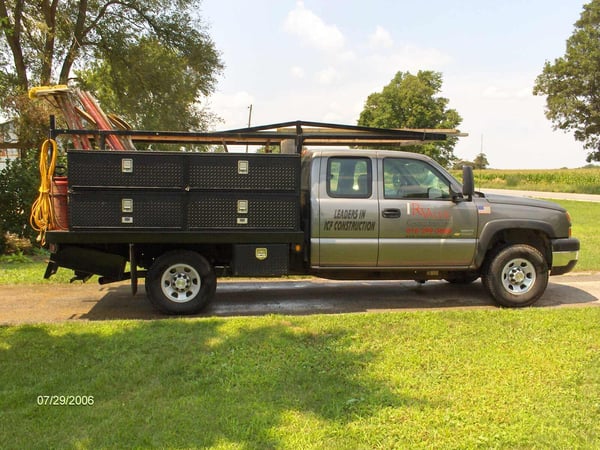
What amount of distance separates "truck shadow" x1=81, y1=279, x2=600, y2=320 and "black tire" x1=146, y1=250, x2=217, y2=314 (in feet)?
0.64

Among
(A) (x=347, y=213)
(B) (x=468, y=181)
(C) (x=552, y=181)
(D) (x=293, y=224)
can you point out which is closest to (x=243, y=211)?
(D) (x=293, y=224)

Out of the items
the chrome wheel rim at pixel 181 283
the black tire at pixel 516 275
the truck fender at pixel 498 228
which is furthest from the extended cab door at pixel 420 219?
the chrome wheel rim at pixel 181 283

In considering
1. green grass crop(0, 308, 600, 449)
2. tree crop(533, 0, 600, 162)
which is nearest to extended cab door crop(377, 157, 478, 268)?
green grass crop(0, 308, 600, 449)

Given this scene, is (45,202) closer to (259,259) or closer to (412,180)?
(259,259)

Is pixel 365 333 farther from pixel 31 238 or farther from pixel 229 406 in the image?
pixel 31 238

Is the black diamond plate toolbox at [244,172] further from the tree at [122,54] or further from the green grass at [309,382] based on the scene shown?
the tree at [122,54]

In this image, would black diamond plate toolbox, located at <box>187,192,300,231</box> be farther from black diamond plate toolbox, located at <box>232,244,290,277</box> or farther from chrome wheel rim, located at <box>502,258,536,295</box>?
chrome wheel rim, located at <box>502,258,536,295</box>

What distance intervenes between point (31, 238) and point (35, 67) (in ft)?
29.6

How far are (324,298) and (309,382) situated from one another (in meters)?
3.27

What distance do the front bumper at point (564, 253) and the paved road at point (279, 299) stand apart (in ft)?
1.78

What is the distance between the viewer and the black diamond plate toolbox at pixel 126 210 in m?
5.66

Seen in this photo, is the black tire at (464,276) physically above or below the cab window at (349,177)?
below

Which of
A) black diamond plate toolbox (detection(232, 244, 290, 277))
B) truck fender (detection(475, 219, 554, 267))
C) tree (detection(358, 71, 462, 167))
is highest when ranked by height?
tree (detection(358, 71, 462, 167))

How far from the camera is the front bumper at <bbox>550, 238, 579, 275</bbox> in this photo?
6.65 metres
